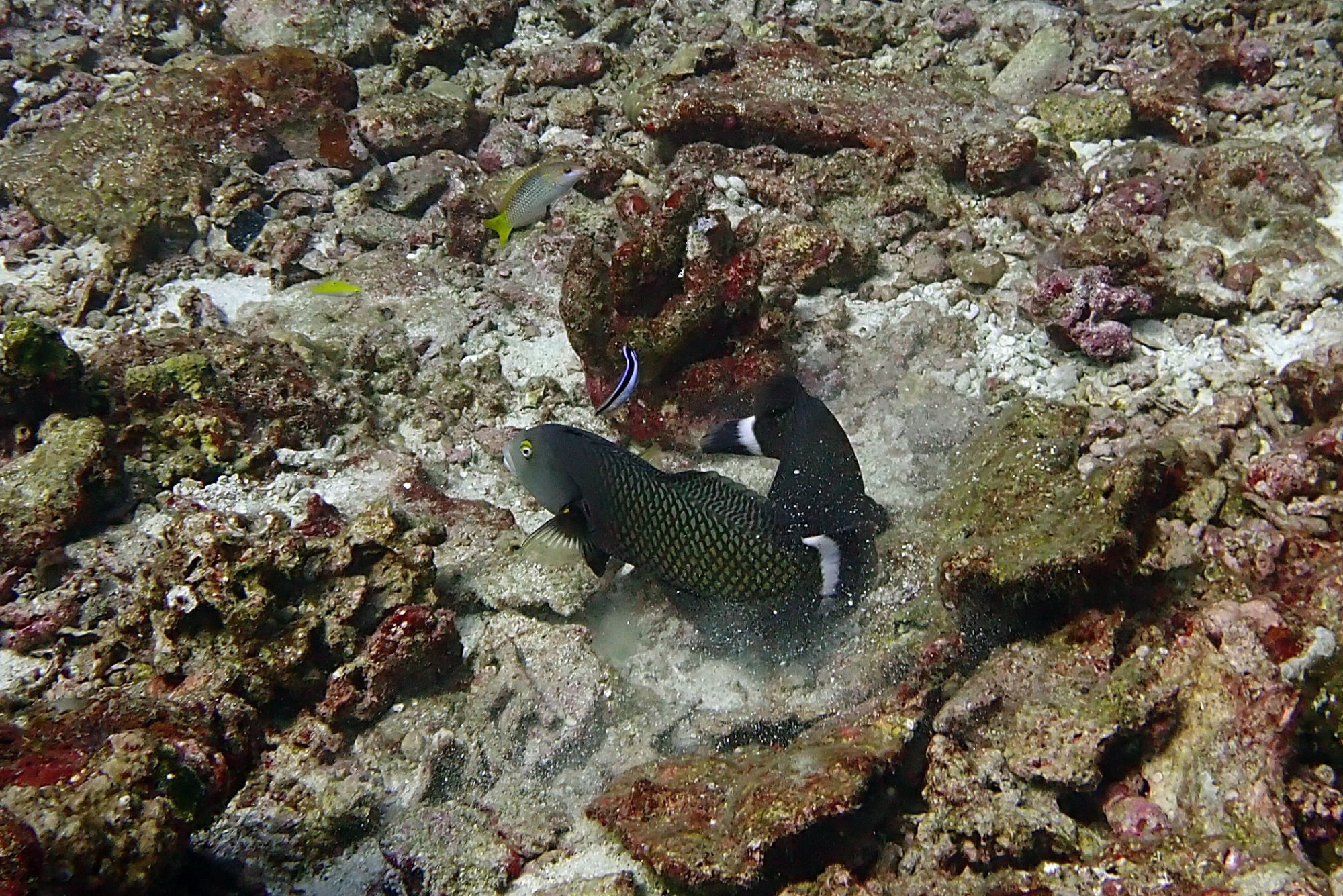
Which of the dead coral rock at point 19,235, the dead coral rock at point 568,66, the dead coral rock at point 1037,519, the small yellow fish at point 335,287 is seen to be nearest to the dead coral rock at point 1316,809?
the dead coral rock at point 1037,519

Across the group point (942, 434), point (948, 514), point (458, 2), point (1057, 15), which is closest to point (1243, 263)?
point (942, 434)

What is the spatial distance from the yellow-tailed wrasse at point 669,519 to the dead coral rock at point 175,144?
19.7 feet

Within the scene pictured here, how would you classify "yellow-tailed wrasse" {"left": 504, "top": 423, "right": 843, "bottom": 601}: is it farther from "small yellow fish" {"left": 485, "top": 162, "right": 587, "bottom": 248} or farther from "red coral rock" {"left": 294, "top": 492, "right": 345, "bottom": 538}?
"small yellow fish" {"left": 485, "top": 162, "right": 587, "bottom": 248}

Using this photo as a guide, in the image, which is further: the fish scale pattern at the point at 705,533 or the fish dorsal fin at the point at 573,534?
the fish dorsal fin at the point at 573,534

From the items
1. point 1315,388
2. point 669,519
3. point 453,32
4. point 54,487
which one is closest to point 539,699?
point 669,519

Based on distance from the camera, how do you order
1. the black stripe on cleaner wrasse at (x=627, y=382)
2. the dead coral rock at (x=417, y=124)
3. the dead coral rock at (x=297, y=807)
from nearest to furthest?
the dead coral rock at (x=297, y=807) → the black stripe on cleaner wrasse at (x=627, y=382) → the dead coral rock at (x=417, y=124)

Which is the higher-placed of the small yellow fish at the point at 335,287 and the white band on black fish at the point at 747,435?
the white band on black fish at the point at 747,435

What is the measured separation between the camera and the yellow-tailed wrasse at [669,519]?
10.8ft

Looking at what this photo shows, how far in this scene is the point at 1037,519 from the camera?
11.5 ft

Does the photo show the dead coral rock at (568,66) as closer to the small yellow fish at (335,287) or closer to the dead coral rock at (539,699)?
the small yellow fish at (335,287)

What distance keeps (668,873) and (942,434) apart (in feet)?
10.2

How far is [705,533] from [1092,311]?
142 inches

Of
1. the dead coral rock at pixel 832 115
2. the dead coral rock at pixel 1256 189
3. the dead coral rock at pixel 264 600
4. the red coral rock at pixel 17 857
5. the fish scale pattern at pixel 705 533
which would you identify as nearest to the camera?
the red coral rock at pixel 17 857

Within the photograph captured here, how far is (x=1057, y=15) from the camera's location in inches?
314
